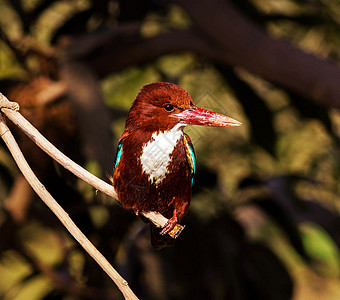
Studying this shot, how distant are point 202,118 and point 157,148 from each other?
0.04 metres

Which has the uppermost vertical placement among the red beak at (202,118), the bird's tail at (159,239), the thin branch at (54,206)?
the red beak at (202,118)

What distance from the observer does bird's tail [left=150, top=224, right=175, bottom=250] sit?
0.37m

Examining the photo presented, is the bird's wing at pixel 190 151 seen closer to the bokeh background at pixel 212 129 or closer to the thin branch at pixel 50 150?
the thin branch at pixel 50 150

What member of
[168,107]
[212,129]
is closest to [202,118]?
[168,107]

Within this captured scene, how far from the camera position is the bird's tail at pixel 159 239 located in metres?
0.37

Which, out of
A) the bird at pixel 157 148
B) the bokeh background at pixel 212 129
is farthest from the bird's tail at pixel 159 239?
the bokeh background at pixel 212 129

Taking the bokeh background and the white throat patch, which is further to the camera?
the bokeh background

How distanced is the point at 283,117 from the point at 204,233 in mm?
1437

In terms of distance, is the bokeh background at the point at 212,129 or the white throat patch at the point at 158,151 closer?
the white throat patch at the point at 158,151

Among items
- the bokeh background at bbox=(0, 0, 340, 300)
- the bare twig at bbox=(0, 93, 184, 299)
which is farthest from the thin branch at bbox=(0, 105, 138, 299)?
the bokeh background at bbox=(0, 0, 340, 300)

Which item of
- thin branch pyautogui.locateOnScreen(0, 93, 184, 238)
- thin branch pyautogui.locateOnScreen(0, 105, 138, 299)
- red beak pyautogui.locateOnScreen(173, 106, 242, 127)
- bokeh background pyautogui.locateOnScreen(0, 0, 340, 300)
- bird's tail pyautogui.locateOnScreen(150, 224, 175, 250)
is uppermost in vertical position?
red beak pyautogui.locateOnScreen(173, 106, 242, 127)

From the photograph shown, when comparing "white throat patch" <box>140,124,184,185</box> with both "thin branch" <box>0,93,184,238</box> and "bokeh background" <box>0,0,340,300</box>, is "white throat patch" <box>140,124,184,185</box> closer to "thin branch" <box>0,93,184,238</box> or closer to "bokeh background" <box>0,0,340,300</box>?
"thin branch" <box>0,93,184,238</box>

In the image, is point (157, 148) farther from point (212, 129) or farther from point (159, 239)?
point (212, 129)

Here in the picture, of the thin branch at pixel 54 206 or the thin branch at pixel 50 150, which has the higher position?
the thin branch at pixel 50 150
